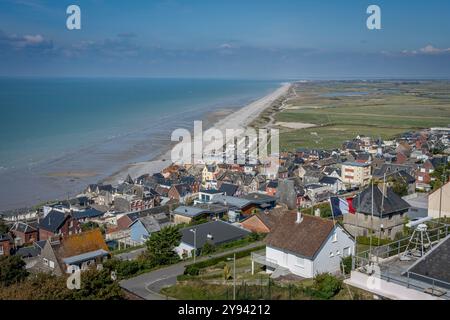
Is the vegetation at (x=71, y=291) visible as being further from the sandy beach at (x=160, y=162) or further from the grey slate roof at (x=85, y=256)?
the sandy beach at (x=160, y=162)

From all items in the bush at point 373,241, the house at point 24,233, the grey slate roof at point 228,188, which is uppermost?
the bush at point 373,241

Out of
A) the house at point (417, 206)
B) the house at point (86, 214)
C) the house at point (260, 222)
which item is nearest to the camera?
the house at point (417, 206)

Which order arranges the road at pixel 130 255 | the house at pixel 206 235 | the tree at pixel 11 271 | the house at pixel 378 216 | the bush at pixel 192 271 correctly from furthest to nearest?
the road at pixel 130 255 < the house at pixel 206 235 < the house at pixel 378 216 < the tree at pixel 11 271 < the bush at pixel 192 271

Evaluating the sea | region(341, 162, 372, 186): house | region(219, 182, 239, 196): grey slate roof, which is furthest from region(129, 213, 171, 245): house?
region(341, 162, 372, 186): house

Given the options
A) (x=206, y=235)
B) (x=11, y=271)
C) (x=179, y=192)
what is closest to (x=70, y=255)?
(x=11, y=271)

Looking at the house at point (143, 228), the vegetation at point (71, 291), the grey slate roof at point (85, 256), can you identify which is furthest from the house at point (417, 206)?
the vegetation at point (71, 291)

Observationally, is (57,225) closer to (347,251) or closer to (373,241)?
(347,251)
